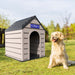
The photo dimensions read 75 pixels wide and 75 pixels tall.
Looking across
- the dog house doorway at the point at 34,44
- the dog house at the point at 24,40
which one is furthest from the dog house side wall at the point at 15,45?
the dog house doorway at the point at 34,44

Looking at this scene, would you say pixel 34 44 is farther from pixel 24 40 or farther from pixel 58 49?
pixel 58 49

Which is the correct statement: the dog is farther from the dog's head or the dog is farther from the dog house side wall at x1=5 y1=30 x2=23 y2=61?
the dog house side wall at x1=5 y1=30 x2=23 y2=61

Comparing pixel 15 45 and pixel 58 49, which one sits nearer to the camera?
pixel 58 49

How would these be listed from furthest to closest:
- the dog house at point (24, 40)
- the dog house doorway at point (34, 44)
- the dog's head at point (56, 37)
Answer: the dog house doorway at point (34, 44), the dog house at point (24, 40), the dog's head at point (56, 37)

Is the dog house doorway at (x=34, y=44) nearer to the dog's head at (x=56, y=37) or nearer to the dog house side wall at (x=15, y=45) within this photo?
the dog house side wall at (x=15, y=45)

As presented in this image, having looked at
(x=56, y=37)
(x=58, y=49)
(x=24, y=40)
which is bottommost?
(x=58, y=49)

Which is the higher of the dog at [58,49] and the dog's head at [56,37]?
the dog's head at [56,37]

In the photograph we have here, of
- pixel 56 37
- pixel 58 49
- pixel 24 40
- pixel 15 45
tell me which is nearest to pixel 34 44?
pixel 15 45

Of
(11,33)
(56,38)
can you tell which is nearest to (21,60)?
(11,33)

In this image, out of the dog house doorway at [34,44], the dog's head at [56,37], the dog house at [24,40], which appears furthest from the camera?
the dog house doorway at [34,44]

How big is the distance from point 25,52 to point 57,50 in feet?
8.03

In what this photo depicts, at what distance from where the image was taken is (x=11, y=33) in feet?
21.6

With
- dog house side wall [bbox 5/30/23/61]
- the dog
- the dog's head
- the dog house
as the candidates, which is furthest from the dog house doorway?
the dog's head

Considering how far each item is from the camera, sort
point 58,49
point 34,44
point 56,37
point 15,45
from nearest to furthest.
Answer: point 56,37, point 58,49, point 15,45, point 34,44
